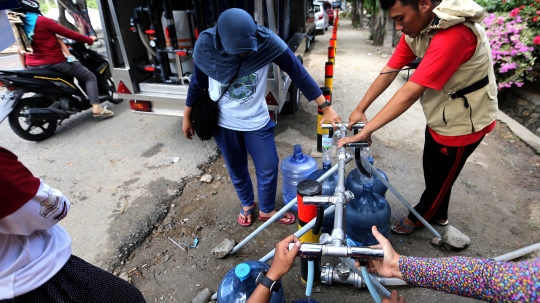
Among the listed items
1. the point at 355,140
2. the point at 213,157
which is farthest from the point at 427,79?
the point at 213,157

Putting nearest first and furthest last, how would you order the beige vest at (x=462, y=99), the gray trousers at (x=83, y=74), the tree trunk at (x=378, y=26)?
the beige vest at (x=462, y=99), the gray trousers at (x=83, y=74), the tree trunk at (x=378, y=26)

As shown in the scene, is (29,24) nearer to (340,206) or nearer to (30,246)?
(30,246)

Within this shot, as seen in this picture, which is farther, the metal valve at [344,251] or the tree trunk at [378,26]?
the tree trunk at [378,26]

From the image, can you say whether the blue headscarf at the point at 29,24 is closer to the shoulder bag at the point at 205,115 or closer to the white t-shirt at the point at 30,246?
the shoulder bag at the point at 205,115

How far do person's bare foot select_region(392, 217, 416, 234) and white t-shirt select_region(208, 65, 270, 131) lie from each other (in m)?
1.40

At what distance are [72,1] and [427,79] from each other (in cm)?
1244

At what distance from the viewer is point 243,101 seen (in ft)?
7.43

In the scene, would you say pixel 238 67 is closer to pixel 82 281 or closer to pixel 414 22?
pixel 414 22

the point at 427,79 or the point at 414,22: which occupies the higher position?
the point at 414,22

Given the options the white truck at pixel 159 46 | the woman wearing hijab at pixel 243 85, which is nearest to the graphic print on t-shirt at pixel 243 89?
the woman wearing hijab at pixel 243 85

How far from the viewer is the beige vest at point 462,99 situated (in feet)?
5.78

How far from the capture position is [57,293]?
3.97 ft

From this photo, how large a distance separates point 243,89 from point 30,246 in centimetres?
153

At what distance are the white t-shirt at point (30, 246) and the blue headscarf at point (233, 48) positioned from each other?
1.26m
